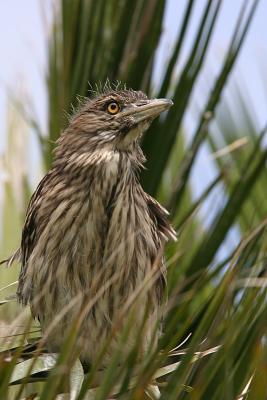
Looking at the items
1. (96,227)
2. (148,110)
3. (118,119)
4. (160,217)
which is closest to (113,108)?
(118,119)

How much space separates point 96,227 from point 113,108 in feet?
2.01

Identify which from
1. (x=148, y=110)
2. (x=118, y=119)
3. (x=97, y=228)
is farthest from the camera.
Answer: (x=118, y=119)

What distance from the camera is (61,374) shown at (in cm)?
185

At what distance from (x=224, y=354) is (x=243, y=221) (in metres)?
2.40

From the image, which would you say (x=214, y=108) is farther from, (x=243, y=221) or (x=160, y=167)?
(x=243, y=221)

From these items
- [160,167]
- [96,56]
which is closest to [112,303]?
[160,167]

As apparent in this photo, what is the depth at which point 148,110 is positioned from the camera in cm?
365

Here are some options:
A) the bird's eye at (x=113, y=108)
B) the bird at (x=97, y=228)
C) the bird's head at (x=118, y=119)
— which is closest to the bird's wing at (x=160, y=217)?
the bird at (x=97, y=228)

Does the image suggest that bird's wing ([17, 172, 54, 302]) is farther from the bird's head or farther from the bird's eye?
the bird's eye

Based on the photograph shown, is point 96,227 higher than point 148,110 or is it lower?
lower

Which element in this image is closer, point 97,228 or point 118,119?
point 97,228

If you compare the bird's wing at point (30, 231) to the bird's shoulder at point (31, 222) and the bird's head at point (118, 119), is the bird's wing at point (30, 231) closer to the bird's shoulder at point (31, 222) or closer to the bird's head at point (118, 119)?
the bird's shoulder at point (31, 222)

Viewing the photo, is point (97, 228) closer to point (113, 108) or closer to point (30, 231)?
point (30, 231)

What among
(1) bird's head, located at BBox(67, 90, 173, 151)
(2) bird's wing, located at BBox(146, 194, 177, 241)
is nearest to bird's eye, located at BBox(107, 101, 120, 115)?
(1) bird's head, located at BBox(67, 90, 173, 151)
